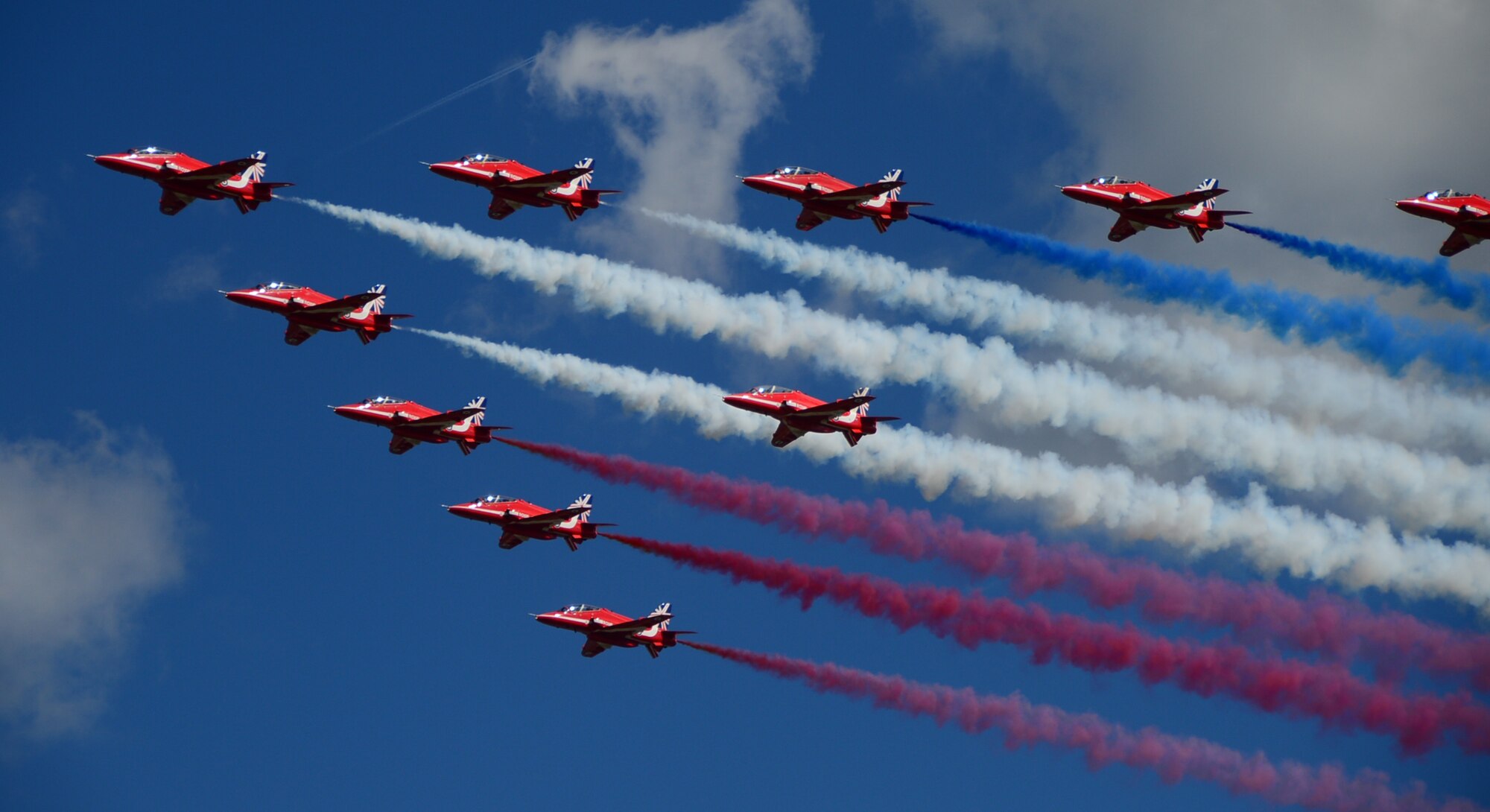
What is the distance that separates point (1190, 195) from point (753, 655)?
29.5m

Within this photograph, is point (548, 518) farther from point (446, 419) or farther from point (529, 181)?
point (529, 181)

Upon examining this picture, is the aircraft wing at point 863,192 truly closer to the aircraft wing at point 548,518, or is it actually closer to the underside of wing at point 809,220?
the underside of wing at point 809,220

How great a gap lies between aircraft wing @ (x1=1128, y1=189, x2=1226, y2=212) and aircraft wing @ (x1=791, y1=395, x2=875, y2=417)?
14661 mm

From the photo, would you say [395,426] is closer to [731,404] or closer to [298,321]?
[298,321]

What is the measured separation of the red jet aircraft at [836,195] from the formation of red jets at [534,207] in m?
0.05

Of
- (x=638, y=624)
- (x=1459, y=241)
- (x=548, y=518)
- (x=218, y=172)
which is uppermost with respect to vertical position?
(x=218, y=172)

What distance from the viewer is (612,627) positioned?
103 meters

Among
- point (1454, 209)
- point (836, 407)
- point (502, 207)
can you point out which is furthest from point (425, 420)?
point (1454, 209)

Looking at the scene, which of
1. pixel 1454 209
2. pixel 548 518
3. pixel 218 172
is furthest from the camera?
pixel 548 518

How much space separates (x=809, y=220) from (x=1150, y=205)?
51.9 ft

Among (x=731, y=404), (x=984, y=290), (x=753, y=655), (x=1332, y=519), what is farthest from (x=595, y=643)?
(x=1332, y=519)

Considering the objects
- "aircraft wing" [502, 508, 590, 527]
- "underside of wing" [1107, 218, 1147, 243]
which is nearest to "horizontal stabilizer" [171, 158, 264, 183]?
"aircraft wing" [502, 508, 590, 527]

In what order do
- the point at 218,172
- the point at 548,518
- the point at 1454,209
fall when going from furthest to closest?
the point at 548,518, the point at 218,172, the point at 1454,209

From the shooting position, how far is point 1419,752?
8594 centimetres
